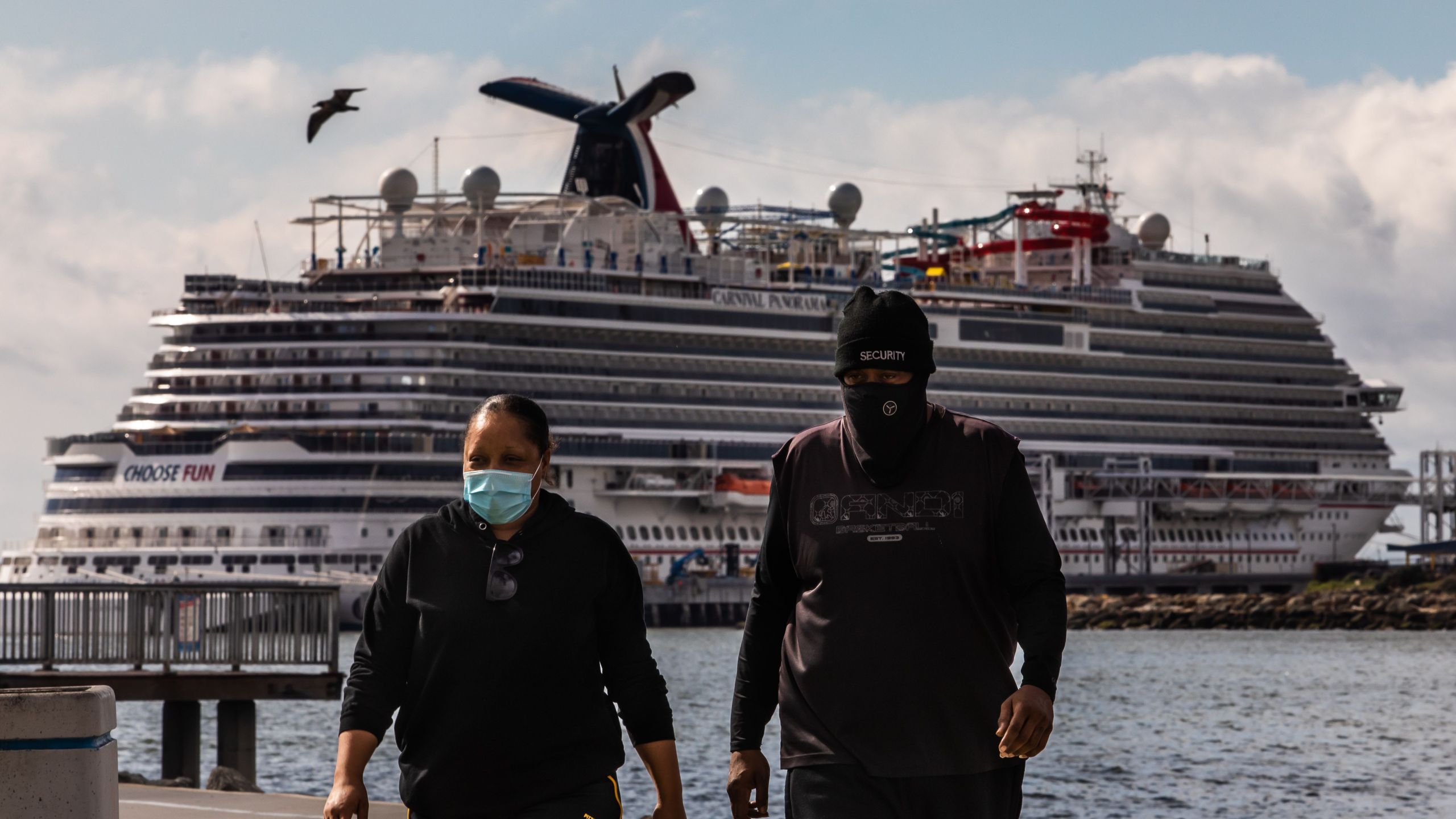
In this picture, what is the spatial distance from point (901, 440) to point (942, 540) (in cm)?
27

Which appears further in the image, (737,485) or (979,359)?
(979,359)

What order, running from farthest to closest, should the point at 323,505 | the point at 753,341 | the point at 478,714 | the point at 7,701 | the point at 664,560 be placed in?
the point at 753,341 < the point at 664,560 < the point at 323,505 < the point at 7,701 < the point at 478,714

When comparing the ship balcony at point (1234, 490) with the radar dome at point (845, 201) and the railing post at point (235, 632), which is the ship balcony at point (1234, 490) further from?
the railing post at point (235, 632)

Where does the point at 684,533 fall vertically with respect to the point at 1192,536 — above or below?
above

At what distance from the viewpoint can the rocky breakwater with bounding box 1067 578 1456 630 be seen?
238 ft

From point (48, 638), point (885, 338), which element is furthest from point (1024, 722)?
point (48, 638)

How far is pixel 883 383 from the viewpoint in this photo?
5617 millimetres

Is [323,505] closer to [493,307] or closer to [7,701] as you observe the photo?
[493,307]

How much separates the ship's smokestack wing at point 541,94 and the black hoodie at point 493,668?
3086 inches

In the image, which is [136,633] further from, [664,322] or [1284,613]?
[1284,613]

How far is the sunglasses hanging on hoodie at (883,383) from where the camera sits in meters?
5.52

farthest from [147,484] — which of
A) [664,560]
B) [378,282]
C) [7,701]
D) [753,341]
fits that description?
[7,701]

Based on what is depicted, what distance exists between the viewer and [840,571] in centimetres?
554

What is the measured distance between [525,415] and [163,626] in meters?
13.2
